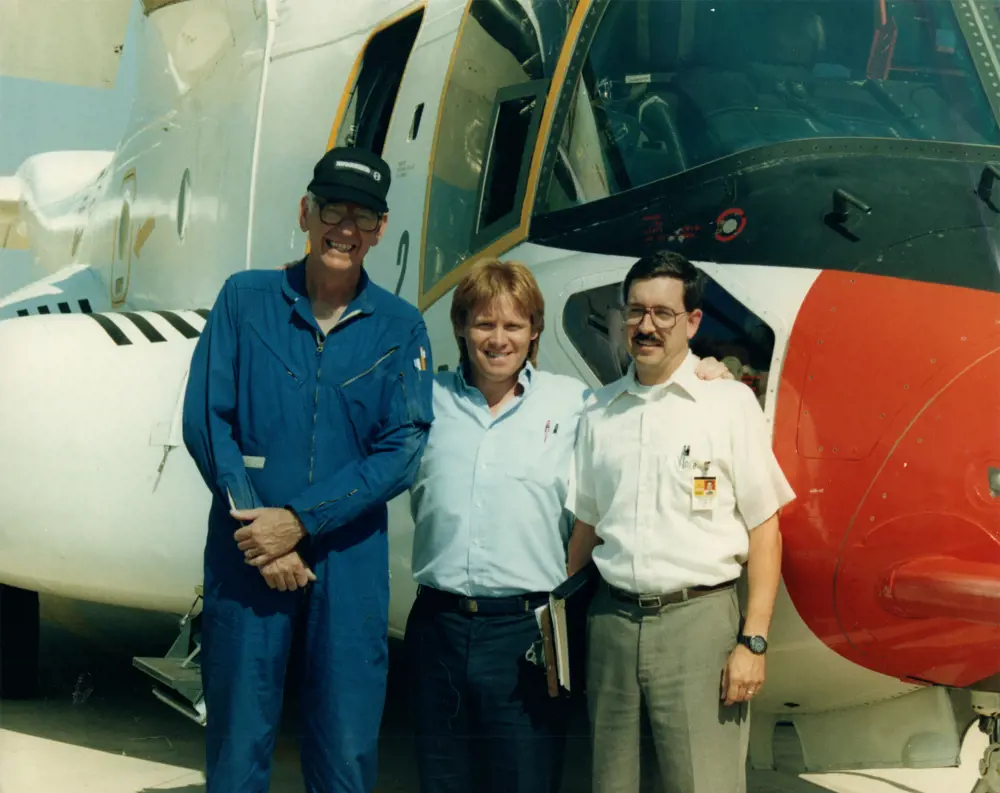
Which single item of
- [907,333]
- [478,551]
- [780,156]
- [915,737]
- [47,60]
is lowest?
[915,737]

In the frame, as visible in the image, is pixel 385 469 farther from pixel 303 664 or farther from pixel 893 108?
pixel 893 108

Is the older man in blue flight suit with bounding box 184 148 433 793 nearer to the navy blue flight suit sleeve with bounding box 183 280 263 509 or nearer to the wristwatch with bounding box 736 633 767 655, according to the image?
the navy blue flight suit sleeve with bounding box 183 280 263 509

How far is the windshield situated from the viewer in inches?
142

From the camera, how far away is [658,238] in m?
3.54

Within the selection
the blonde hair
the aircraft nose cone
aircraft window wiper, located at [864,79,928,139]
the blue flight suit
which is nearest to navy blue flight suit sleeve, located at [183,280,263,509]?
the blue flight suit

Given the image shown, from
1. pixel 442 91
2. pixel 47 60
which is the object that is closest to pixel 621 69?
pixel 442 91

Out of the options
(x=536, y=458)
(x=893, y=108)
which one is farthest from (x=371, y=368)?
(x=893, y=108)

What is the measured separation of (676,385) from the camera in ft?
10.1

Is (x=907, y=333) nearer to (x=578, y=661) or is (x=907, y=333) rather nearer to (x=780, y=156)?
(x=780, y=156)

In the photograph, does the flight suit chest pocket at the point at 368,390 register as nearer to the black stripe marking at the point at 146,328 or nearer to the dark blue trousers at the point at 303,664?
the dark blue trousers at the point at 303,664

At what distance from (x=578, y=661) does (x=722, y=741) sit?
42 cm

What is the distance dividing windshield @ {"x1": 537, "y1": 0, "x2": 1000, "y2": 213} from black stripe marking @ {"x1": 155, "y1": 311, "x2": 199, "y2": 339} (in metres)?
1.85

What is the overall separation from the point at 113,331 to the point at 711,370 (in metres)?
2.83

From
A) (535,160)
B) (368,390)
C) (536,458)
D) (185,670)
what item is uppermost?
(535,160)
